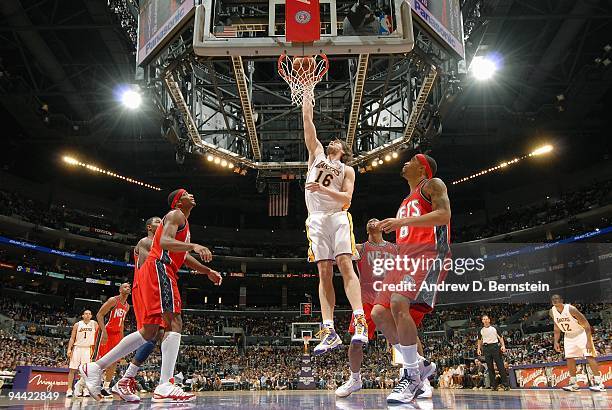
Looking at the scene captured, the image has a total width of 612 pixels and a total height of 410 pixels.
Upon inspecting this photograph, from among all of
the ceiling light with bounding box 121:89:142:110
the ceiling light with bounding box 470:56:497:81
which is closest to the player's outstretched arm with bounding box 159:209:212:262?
the ceiling light with bounding box 470:56:497:81

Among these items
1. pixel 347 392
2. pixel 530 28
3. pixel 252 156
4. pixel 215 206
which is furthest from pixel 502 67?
pixel 215 206

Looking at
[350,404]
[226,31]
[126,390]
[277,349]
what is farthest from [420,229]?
[277,349]

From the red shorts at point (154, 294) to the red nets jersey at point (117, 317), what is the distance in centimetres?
448

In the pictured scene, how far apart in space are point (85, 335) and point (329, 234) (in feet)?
25.6

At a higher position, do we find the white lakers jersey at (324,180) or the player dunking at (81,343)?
the white lakers jersey at (324,180)

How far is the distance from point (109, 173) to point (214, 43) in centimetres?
2614

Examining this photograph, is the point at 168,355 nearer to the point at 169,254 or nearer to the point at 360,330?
the point at 169,254

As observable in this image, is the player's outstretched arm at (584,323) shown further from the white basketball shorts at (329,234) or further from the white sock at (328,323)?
the white sock at (328,323)

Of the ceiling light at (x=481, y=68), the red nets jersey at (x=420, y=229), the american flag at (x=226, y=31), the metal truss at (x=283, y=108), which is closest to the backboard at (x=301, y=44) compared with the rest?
the american flag at (x=226, y=31)

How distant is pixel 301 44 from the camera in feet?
24.2

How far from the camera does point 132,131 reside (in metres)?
25.2

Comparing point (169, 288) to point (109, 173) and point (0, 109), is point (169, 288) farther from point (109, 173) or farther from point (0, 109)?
point (109, 173)

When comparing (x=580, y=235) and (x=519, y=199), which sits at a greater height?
(x=519, y=199)

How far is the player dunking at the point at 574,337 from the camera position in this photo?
953 centimetres
